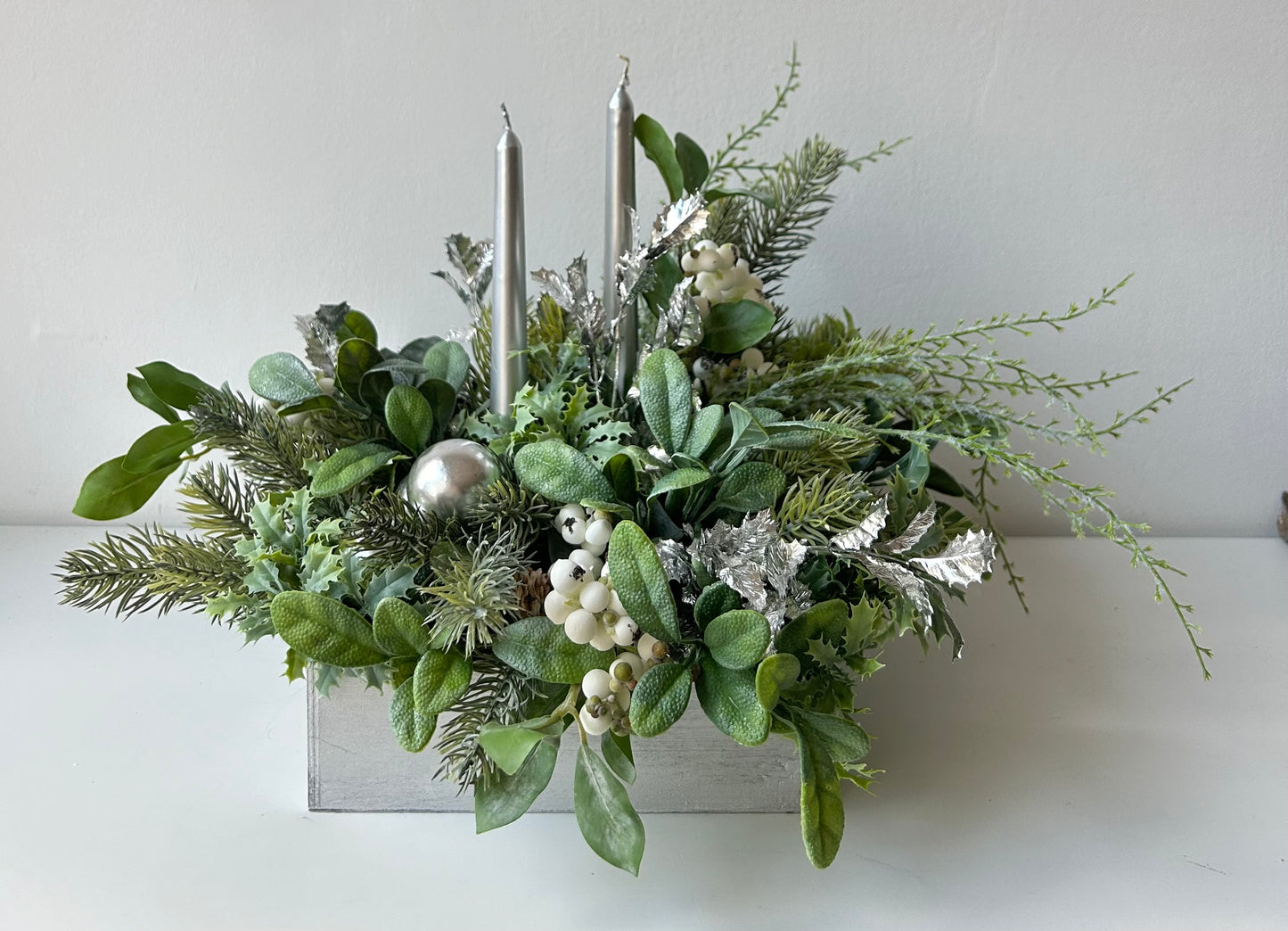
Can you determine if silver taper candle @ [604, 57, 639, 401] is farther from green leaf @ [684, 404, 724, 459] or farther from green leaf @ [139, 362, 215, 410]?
green leaf @ [139, 362, 215, 410]

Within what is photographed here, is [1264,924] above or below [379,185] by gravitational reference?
below

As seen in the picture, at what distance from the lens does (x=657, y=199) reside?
2.13 feet

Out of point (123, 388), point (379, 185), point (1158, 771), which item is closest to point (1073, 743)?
point (1158, 771)

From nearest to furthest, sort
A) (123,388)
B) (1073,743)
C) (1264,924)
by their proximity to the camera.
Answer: (1264,924) → (1073,743) → (123,388)

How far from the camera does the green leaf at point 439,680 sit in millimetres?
331

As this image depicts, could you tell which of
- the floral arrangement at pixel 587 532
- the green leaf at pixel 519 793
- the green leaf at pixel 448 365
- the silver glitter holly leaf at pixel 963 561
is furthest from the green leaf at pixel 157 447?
the silver glitter holly leaf at pixel 963 561

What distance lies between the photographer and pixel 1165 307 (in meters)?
0.69

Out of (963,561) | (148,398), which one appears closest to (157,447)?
(148,398)

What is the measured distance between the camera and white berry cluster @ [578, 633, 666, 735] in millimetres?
338

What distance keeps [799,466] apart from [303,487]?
22cm

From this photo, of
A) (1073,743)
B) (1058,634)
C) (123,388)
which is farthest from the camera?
(123,388)

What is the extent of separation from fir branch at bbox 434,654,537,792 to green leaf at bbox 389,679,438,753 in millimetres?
19

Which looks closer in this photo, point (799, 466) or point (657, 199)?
point (799, 466)

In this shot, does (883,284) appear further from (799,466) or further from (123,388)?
(123,388)
